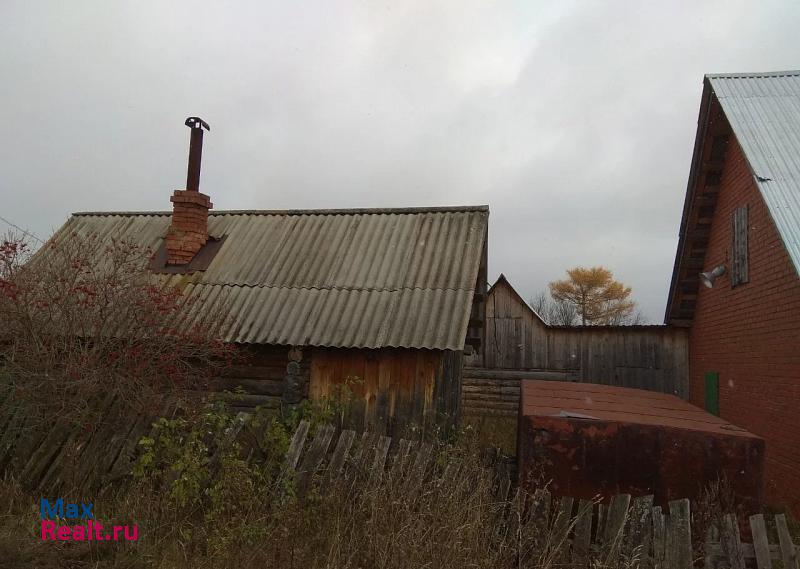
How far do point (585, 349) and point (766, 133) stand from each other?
6851mm

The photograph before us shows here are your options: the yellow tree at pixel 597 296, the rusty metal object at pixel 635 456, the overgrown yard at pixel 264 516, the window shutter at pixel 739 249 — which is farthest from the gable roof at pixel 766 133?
the yellow tree at pixel 597 296

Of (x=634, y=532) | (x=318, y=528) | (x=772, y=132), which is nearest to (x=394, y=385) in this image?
(x=318, y=528)

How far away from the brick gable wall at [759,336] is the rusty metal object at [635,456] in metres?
3.56

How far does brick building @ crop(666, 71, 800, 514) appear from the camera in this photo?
712 centimetres

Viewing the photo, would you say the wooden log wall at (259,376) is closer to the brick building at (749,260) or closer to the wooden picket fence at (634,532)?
Answer: the wooden picket fence at (634,532)

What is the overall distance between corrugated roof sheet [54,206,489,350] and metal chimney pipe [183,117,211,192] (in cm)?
110

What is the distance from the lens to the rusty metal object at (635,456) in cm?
412

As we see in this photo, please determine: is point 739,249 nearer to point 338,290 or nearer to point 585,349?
point 585,349

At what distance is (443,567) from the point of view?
3.66 meters

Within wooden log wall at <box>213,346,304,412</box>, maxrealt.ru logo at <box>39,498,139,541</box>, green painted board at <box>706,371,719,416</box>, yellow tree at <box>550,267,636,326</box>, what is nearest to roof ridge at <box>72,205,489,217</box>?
wooden log wall at <box>213,346,304,412</box>

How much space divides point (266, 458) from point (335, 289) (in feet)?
12.1

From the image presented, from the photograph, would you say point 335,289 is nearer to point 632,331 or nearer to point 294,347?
point 294,347

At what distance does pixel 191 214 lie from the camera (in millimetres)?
10180

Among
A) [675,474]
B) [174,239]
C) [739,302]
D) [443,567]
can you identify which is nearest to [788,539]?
[675,474]
